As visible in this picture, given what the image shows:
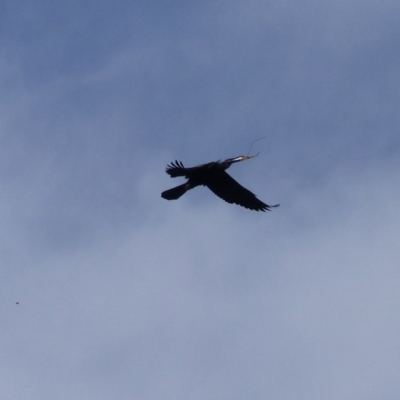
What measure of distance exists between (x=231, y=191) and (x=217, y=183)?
603 millimetres

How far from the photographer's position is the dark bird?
1085 inches

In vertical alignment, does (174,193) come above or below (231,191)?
below

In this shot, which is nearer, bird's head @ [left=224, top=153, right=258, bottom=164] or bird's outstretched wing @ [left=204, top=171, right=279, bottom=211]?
bird's head @ [left=224, top=153, right=258, bottom=164]

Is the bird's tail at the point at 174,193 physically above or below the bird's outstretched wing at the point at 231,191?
below

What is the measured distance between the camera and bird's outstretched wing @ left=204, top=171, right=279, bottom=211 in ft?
93.5

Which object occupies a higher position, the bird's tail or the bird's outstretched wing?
the bird's outstretched wing

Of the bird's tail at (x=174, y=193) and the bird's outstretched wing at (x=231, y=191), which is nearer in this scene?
the bird's tail at (x=174, y=193)

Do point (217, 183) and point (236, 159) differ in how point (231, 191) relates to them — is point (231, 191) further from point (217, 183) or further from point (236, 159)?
point (236, 159)

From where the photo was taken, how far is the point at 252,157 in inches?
1049

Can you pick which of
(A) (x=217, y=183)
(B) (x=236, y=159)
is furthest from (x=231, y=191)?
(B) (x=236, y=159)

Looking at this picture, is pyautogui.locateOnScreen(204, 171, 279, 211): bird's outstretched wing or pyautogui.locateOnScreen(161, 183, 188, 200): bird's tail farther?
pyautogui.locateOnScreen(204, 171, 279, 211): bird's outstretched wing

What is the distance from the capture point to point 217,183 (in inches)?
1130

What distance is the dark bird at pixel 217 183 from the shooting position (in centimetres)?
2756

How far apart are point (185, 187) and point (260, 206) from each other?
2826 millimetres
